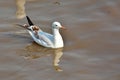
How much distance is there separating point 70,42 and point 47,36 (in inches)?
23.1

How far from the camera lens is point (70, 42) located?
443 inches

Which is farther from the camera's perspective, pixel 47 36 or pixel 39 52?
pixel 47 36

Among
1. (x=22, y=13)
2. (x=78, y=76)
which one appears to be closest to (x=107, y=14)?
(x=22, y=13)

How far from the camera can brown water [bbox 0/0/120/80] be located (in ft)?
32.7

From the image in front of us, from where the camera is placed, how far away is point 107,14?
489 inches

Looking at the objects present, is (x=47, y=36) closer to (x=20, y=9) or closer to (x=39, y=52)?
(x=39, y=52)

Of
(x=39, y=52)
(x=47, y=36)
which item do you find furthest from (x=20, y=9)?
(x=39, y=52)

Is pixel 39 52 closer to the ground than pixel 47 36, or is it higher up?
closer to the ground

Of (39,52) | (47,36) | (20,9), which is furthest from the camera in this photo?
(20,9)

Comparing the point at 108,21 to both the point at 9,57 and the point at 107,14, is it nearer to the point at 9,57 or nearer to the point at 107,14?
the point at 107,14

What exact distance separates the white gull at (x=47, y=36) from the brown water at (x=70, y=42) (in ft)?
0.50

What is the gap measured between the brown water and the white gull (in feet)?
0.50

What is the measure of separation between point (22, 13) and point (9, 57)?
7.60ft

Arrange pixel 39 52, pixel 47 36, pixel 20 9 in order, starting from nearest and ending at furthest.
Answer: pixel 39 52 → pixel 47 36 → pixel 20 9
